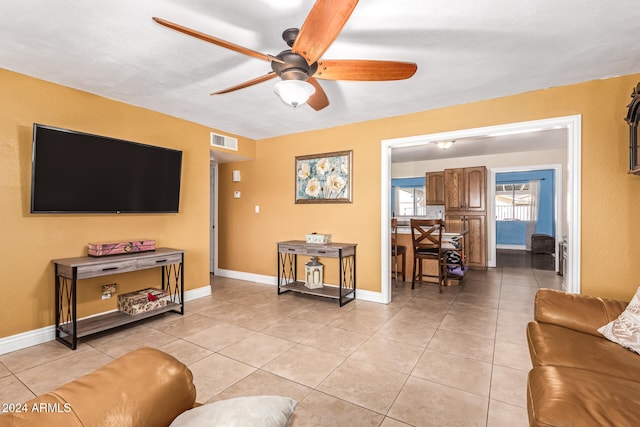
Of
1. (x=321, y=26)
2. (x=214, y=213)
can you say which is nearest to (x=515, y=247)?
(x=214, y=213)

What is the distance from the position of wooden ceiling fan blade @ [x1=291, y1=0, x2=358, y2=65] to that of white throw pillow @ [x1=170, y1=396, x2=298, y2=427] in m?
1.55

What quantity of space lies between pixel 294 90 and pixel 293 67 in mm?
137

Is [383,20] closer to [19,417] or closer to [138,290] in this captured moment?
[19,417]

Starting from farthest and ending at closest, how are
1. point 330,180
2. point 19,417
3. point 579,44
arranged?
point 330,180 → point 579,44 → point 19,417

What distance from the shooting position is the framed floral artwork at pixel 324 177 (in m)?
4.17

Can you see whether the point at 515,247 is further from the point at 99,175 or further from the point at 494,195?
the point at 99,175

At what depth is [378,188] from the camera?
3.92m

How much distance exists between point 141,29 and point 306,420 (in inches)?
106

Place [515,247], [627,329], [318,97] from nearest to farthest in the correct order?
[627,329]
[318,97]
[515,247]

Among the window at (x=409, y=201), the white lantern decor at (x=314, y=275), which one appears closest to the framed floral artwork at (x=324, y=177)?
the white lantern decor at (x=314, y=275)

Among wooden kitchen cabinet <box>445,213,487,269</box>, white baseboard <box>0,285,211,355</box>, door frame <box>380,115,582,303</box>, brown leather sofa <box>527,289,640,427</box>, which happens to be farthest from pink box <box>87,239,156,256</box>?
wooden kitchen cabinet <box>445,213,487,269</box>

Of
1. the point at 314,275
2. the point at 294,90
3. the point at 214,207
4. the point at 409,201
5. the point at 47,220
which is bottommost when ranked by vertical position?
the point at 314,275

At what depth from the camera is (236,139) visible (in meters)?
4.70

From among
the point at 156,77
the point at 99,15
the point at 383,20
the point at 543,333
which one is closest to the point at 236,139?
the point at 156,77
